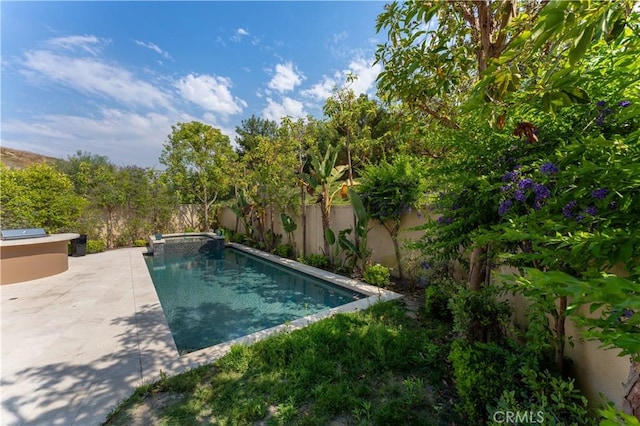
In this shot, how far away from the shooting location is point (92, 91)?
11.0 m

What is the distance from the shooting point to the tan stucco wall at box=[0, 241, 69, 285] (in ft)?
24.2

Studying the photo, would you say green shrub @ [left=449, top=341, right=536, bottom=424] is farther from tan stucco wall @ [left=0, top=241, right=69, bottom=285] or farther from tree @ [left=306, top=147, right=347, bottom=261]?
tan stucco wall @ [left=0, top=241, right=69, bottom=285]

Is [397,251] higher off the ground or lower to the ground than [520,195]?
lower

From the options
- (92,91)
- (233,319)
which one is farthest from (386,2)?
(92,91)

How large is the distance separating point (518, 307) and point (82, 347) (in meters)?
6.91

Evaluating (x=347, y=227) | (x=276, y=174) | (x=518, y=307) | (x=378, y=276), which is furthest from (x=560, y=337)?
(x=276, y=174)

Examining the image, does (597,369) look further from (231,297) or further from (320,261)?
(320,261)

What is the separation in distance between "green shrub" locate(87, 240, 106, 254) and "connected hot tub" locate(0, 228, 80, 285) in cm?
394

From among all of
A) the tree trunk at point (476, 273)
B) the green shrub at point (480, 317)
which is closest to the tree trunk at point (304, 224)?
the tree trunk at point (476, 273)

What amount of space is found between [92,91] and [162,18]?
613 cm

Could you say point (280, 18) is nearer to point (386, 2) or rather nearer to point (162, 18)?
point (162, 18)

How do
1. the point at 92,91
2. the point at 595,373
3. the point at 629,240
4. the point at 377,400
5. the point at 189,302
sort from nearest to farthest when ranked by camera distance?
the point at 629,240, the point at 595,373, the point at 377,400, the point at 189,302, the point at 92,91

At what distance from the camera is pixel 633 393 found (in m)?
1.73

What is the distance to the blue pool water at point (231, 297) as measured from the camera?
211 inches
